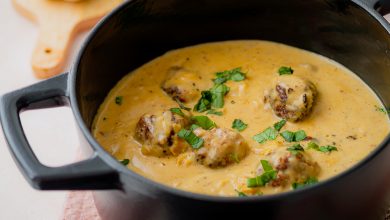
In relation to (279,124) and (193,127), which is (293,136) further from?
(193,127)

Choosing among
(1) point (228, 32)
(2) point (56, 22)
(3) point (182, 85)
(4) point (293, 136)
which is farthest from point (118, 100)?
(2) point (56, 22)

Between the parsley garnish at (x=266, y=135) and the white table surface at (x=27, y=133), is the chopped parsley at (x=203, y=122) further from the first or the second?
the white table surface at (x=27, y=133)

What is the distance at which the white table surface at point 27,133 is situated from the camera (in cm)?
279

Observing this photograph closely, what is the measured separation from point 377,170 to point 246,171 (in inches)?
19.6

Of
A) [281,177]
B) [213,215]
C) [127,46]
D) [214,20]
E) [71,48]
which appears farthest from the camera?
[71,48]

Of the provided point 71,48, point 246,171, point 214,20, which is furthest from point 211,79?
point 71,48

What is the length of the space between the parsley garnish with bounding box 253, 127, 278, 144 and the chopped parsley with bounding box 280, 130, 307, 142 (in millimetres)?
34

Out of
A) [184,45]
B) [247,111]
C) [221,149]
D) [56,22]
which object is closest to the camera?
[221,149]

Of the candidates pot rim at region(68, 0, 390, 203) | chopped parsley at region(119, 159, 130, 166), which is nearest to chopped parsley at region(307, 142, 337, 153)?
pot rim at region(68, 0, 390, 203)

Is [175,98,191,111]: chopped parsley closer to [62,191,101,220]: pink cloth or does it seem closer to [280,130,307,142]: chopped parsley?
[280,130,307,142]: chopped parsley

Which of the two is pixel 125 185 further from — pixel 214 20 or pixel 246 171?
pixel 214 20

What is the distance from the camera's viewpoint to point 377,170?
1928 mm

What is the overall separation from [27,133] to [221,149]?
3.97 feet

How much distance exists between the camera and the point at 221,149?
227 cm
